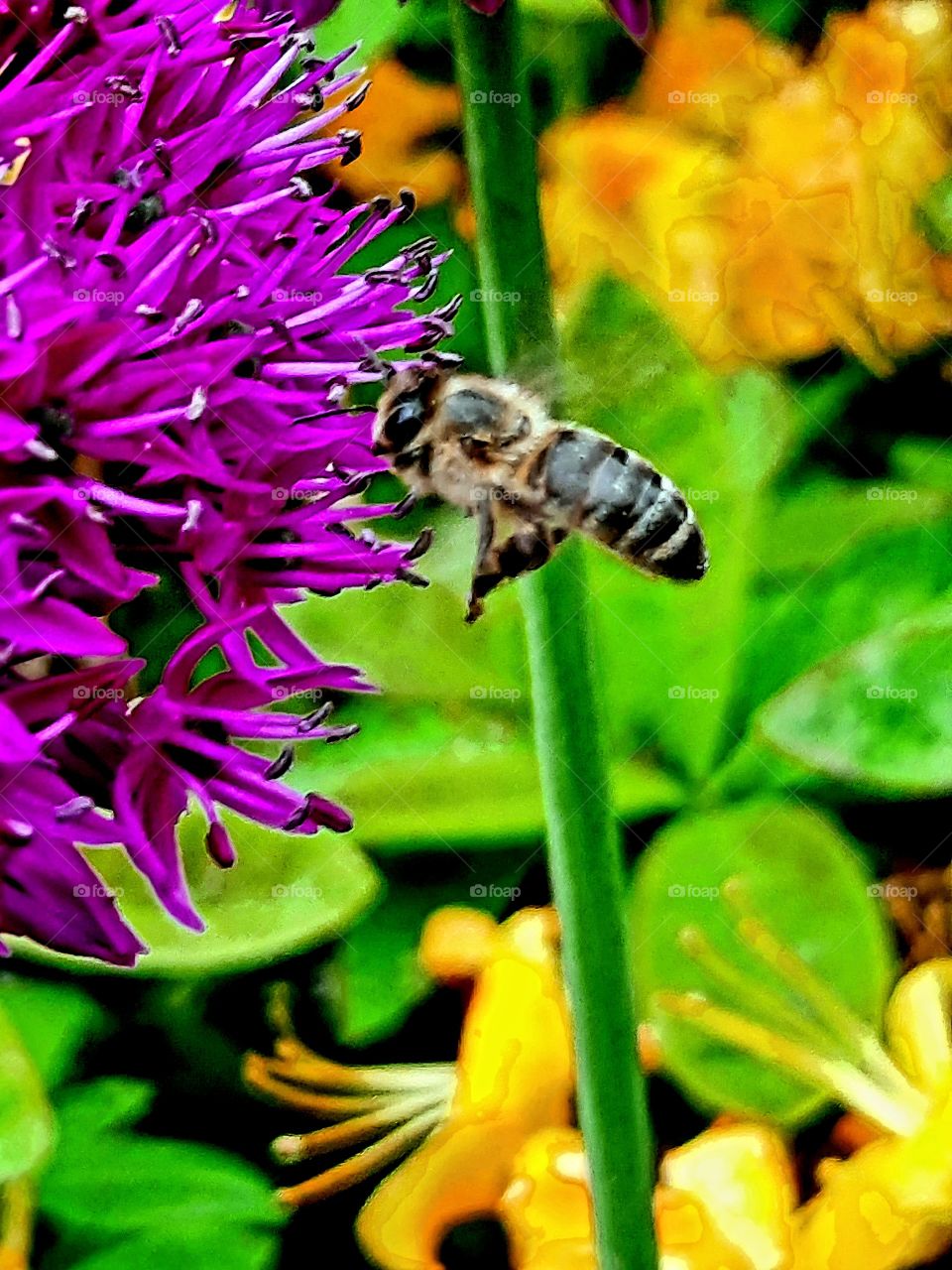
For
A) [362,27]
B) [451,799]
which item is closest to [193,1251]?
[451,799]

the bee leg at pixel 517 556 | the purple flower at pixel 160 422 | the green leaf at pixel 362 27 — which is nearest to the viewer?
the purple flower at pixel 160 422

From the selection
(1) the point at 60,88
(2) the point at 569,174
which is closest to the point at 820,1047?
(2) the point at 569,174

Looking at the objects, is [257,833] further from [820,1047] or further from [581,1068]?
[820,1047]

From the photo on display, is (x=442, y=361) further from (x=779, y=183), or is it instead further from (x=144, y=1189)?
(x=144, y=1189)

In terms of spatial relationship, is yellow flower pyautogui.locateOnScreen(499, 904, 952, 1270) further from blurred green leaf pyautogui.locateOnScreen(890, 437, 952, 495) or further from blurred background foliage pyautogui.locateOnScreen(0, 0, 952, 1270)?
blurred green leaf pyautogui.locateOnScreen(890, 437, 952, 495)

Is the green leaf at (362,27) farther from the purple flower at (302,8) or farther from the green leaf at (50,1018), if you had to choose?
the green leaf at (50,1018)

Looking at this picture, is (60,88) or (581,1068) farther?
(581,1068)

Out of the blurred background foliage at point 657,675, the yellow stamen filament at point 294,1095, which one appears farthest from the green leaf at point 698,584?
the yellow stamen filament at point 294,1095
